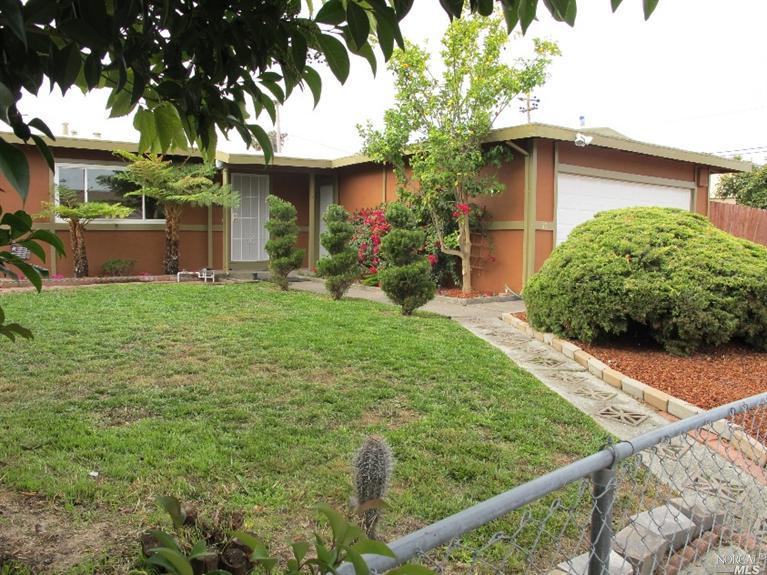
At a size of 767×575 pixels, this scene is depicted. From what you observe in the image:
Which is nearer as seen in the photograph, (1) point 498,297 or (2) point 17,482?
(2) point 17,482

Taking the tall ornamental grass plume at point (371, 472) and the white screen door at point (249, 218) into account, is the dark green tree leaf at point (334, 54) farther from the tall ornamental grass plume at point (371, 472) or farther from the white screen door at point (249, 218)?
the white screen door at point (249, 218)

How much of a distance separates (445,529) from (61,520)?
2493mm

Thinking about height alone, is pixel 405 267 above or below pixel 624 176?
below

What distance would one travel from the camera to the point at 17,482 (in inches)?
135

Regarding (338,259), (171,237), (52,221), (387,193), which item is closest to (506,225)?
(387,193)

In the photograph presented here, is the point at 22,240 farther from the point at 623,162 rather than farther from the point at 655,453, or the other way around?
the point at 623,162

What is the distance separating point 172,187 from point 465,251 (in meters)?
6.40

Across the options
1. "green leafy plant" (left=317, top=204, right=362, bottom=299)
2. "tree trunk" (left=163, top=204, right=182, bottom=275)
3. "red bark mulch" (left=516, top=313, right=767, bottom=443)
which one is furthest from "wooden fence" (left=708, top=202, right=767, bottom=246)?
"tree trunk" (left=163, top=204, right=182, bottom=275)

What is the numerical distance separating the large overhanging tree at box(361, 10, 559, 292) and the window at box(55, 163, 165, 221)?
5.93m

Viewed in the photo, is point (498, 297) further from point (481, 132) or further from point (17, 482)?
point (17, 482)

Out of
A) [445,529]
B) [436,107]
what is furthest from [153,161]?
[445,529]

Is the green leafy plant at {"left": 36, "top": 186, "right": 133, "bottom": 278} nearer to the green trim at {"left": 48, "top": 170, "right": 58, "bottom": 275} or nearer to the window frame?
the green trim at {"left": 48, "top": 170, "right": 58, "bottom": 275}

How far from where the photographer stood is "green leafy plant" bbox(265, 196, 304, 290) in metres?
11.5

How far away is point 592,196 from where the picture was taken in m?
12.9
